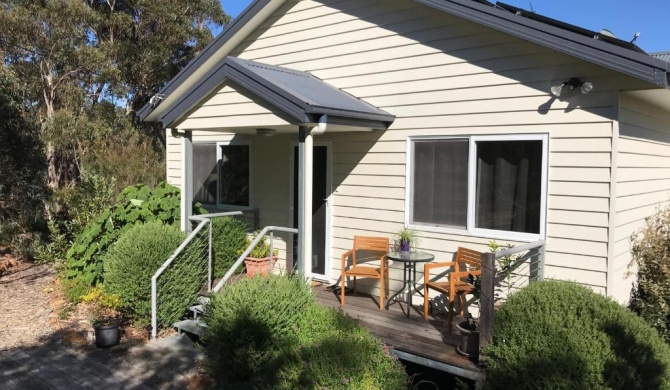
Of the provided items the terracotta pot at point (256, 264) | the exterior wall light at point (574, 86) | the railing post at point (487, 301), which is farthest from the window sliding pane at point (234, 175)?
the railing post at point (487, 301)

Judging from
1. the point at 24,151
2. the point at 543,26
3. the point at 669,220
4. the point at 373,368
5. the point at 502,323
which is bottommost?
the point at 373,368

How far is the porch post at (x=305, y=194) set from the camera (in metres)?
5.87

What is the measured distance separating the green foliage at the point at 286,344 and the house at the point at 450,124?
3.78 feet

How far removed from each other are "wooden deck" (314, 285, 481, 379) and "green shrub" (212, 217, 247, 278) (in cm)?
181

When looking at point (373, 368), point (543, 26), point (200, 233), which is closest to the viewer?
point (373, 368)

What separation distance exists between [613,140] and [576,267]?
4.45ft

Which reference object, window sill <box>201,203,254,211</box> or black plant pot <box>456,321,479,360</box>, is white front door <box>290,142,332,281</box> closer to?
window sill <box>201,203,254,211</box>

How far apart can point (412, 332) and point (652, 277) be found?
2.93m

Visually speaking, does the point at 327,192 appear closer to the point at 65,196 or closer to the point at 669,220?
the point at 669,220

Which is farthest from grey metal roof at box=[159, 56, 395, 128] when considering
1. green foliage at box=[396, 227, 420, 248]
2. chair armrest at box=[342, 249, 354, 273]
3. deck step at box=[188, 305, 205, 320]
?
deck step at box=[188, 305, 205, 320]

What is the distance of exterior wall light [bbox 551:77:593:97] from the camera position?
202 inches

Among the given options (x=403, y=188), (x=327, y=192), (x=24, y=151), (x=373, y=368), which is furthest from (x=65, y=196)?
(x=373, y=368)

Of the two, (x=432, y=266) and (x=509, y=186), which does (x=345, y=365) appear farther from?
(x=509, y=186)

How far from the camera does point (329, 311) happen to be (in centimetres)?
479
